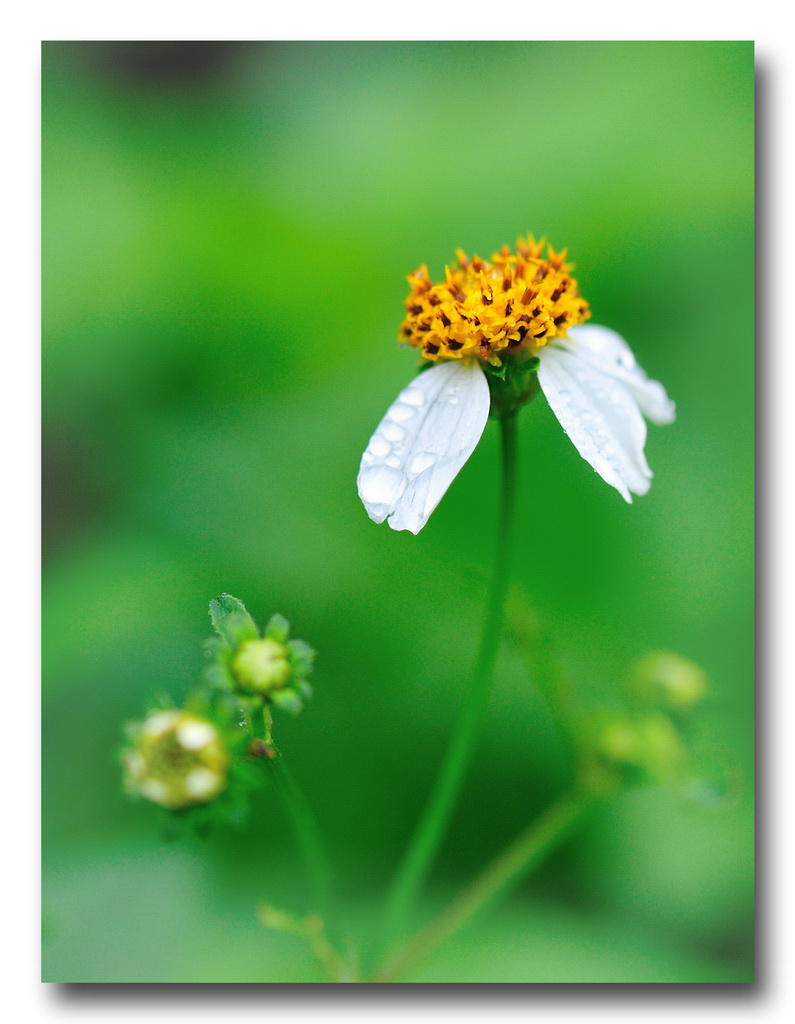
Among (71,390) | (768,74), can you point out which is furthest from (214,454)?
(768,74)

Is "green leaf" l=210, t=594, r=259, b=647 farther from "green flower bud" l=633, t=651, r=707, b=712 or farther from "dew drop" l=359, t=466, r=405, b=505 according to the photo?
"green flower bud" l=633, t=651, r=707, b=712

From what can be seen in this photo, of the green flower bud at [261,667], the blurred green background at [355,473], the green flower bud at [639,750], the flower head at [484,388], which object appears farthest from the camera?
the blurred green background at [355,473]

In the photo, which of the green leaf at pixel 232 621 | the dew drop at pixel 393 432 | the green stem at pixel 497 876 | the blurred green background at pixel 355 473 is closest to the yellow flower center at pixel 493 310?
the dew drop at pixel 393 432

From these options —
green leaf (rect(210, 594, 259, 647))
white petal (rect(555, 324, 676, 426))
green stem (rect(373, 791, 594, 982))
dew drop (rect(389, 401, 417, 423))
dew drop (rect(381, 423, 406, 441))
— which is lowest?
green stem (rect(373, 791, 594, 982))

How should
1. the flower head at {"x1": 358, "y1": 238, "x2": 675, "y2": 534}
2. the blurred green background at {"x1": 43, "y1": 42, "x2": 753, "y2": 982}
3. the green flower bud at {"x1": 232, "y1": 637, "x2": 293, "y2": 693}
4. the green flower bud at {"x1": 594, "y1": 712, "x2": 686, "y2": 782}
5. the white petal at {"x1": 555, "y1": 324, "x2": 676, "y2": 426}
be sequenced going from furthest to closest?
the blurred green background at {"x1": 43, "y1": 42, "x2": 753, "y2": 982}
the green flower bud at {"x1": 594, "y1": 712, "x2": 686, "y2": 782}
the white petal at {"x1": 555, "y1": 324, "x2": 676, "y2": 426}
the flower head at {"x1": 358, "y1": 238, "x2": 675, "y2": 534}
the green flower bud at {"x1": 232, "y1": 637, "x2": 293, "y2": 693}

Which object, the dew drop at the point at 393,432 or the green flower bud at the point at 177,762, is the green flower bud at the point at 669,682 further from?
the green flower bud at the point at 177,762

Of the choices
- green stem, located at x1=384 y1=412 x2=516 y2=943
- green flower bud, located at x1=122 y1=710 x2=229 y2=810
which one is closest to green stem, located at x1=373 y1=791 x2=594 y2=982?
green stem, located at x1=384 y1=412 x2=516 y2=943
